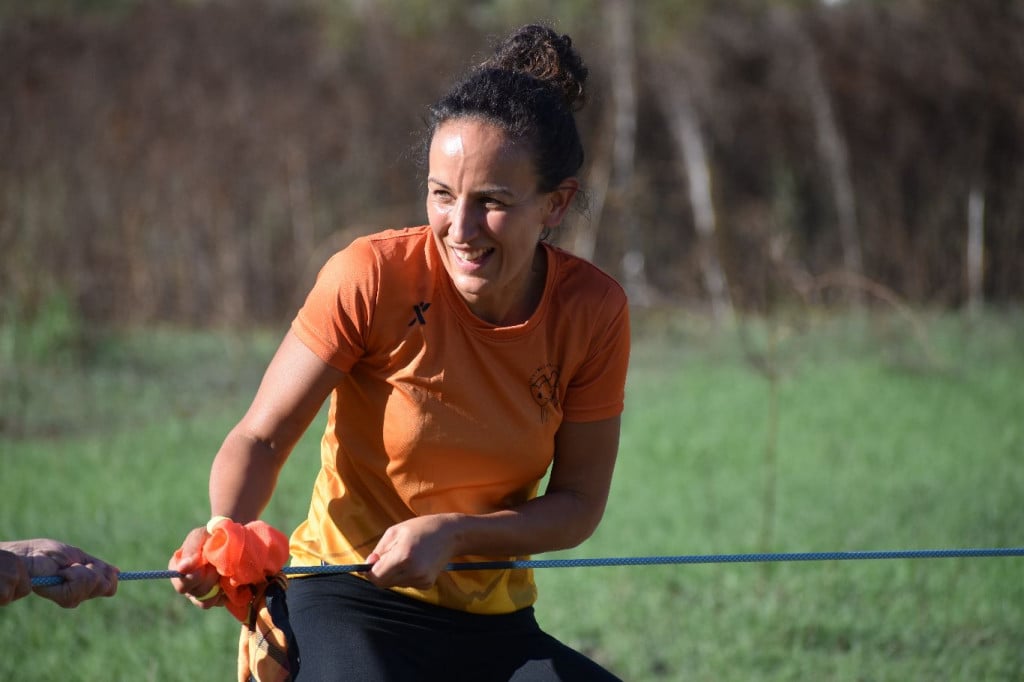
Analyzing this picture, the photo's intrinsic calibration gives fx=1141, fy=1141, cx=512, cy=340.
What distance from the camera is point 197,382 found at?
8680mm

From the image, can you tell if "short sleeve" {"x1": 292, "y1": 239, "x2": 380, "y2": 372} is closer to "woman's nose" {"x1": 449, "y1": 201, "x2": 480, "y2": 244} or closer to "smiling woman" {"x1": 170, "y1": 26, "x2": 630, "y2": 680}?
"smiling woman" {"x1": 170, "y1": 26, "x2": 630, "y2": 680}

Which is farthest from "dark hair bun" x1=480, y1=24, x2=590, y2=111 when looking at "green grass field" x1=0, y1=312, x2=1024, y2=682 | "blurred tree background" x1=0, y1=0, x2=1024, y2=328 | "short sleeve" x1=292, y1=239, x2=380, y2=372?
"blurred tree background" x1=0, y1=0, x2=1024, y2=328

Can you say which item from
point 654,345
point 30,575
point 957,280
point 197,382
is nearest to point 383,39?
point 654,345

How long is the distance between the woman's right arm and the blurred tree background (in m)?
8.15

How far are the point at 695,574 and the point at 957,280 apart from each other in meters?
7.60

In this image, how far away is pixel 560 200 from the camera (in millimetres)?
2613

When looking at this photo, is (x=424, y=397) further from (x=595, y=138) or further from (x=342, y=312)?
(x=595, y=138)

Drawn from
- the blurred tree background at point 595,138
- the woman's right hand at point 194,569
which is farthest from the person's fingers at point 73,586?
the blurred tree background at point 595,138

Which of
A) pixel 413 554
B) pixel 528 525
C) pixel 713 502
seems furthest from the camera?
pixel 713 502

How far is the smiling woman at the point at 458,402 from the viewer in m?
2.41

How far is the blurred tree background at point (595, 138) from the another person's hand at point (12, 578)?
8519 mm

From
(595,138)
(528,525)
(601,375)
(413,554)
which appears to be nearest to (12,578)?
(413,554)

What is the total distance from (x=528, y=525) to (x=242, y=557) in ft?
2.21

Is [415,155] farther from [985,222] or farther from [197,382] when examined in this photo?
[985,222]
